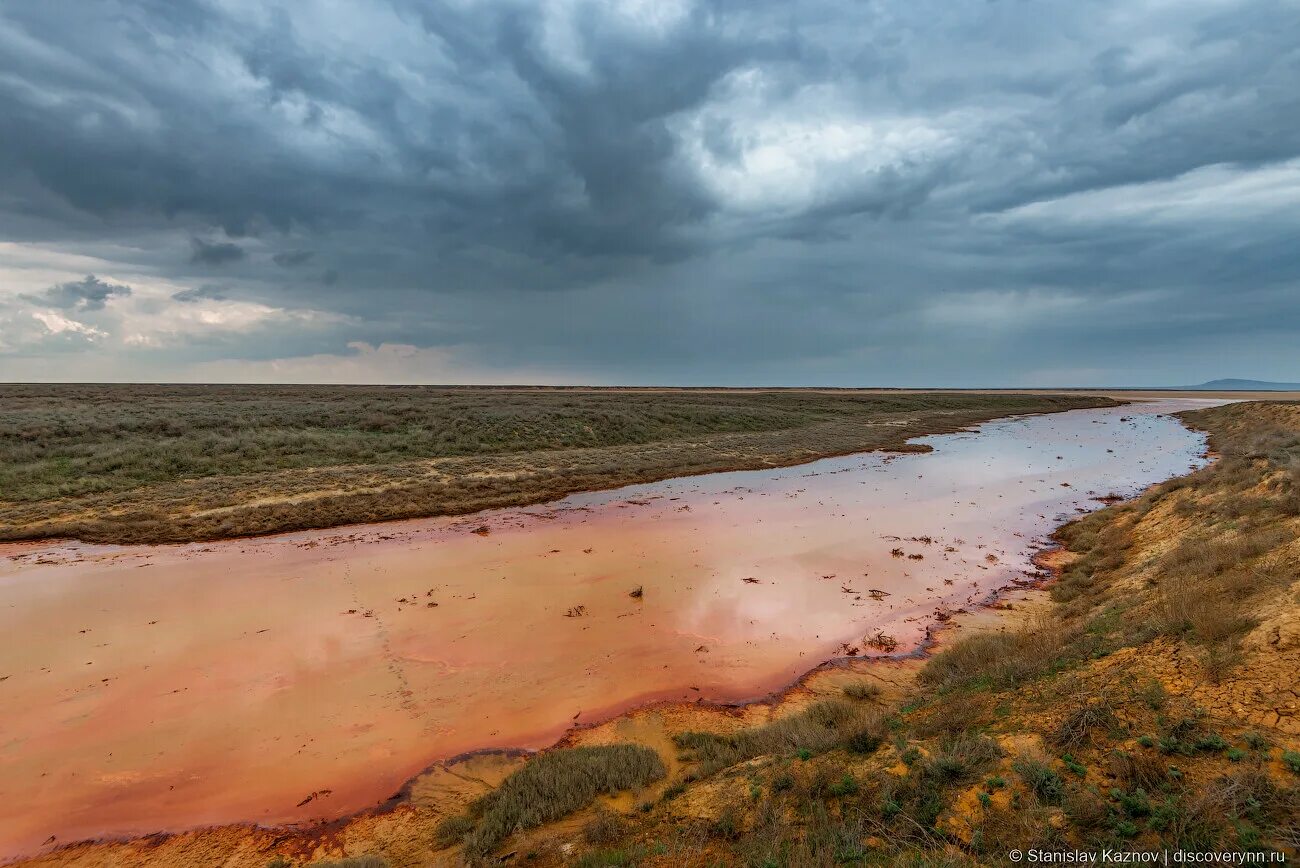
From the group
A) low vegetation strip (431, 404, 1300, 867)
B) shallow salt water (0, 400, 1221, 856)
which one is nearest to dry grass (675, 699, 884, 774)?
low vegetation strip (431, 404, 1300, 867)

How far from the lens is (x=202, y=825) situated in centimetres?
629

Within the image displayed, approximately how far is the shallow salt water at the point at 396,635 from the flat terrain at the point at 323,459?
2.36 m

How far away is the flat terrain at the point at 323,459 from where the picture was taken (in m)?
19.5

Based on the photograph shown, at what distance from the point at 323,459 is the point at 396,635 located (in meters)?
23.0

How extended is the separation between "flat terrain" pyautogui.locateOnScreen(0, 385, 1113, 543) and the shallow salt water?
2.36m

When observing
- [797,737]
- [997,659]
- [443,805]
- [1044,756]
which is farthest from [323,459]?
[1044,756]

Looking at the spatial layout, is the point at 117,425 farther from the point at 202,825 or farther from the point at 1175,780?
the point at 1175,780

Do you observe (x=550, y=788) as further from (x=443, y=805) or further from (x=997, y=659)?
(x=997, y=659)

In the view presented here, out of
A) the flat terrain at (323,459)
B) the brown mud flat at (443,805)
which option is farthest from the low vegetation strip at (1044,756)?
the flat terrain at (323,459)

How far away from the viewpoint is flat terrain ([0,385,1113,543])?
19.5 meters

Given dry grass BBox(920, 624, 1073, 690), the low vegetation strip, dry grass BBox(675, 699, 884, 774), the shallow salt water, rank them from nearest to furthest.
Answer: the low vegetation strip < dry grass BBox(675, 699, 884, 774) < the shallow salt water < dry grass BBox(920, 624, 1073, 690)

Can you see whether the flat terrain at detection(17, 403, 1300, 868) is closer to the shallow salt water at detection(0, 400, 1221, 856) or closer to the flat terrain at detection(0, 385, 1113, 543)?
the shallow salt water at detection(0, 400, 1221, 856)

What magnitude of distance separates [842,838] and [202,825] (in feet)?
23.8

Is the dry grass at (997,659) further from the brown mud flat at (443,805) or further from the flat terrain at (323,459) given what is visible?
the flat terrain at (323,459)
